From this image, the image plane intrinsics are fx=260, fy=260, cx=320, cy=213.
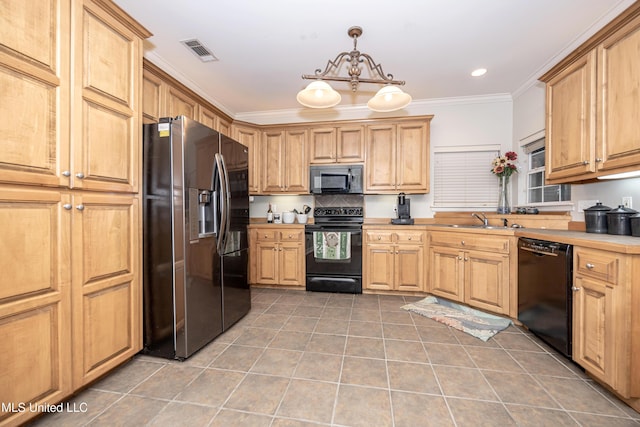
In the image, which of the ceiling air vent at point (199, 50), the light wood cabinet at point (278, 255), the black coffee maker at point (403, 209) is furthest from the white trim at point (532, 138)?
the ceiling air vent at point (199, 50)

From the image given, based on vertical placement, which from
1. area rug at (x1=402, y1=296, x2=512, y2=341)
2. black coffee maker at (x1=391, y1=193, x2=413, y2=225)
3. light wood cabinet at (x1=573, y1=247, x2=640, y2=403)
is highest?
black coffee maker at (x1=391, y1=193, x2=413, y2=225)

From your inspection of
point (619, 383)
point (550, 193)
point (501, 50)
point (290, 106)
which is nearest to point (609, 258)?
point (619, 383)

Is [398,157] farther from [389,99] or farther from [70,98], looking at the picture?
[70,98]

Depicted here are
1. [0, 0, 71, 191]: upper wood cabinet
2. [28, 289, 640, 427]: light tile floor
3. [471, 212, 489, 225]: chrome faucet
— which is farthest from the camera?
[471, 212, 489, 225]: chrome faucet

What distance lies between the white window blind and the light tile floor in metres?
1.86

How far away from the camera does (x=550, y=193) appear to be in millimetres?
2969

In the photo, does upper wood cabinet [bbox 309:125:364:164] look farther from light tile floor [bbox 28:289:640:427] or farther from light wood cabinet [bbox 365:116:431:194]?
light tile floor [bbox 28:289:640:427]

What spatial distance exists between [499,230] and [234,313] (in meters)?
2.72

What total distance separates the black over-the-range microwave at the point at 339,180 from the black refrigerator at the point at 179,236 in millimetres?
1775

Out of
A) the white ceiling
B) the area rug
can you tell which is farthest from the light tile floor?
the white ceiling

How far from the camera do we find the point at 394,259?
3.38m

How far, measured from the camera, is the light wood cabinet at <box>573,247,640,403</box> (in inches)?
55.6

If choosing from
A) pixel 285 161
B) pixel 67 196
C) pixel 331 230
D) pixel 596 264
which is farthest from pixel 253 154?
pixel 596 264

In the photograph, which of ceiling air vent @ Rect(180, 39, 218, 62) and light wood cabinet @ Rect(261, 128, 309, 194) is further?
light wood cabinet @ Rect(261, 128, 309, 194)
